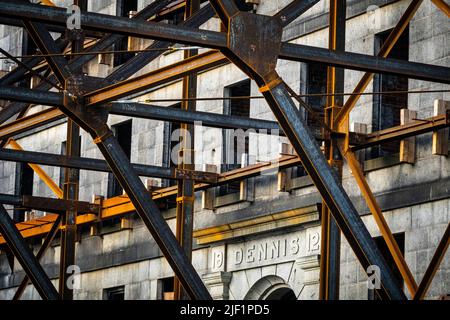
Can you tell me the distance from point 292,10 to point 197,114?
5116mm

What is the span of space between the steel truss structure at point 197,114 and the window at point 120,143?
4073 mm

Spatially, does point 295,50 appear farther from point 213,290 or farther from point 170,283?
point 170,283

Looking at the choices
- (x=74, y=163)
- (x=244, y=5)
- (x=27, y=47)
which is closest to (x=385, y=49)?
(x=74, y=163)

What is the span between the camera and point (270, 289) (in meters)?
34.2

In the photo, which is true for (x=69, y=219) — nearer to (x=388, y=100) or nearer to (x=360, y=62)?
(x=388, y=100)

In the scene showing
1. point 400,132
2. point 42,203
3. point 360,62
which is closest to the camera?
point 360,62

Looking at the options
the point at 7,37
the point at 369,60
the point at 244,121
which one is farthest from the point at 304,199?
the point at 7,37

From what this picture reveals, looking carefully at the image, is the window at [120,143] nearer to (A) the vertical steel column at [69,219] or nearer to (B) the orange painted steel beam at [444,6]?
(A) the vertical steel column at [69,219]

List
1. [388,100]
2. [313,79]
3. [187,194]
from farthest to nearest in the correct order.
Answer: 1. [313,79]
2. [187,194]
3. [388,100]

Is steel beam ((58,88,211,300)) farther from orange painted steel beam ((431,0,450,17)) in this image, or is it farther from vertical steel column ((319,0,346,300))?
orange painted steel beam ((431,0,450,17))

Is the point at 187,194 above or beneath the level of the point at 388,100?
beneath

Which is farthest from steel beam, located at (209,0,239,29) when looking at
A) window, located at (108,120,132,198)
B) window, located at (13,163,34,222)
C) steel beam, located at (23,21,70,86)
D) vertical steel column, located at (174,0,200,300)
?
window, located at (13,163,34,222)

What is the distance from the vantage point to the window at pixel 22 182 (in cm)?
4553

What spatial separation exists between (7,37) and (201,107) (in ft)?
40.5
